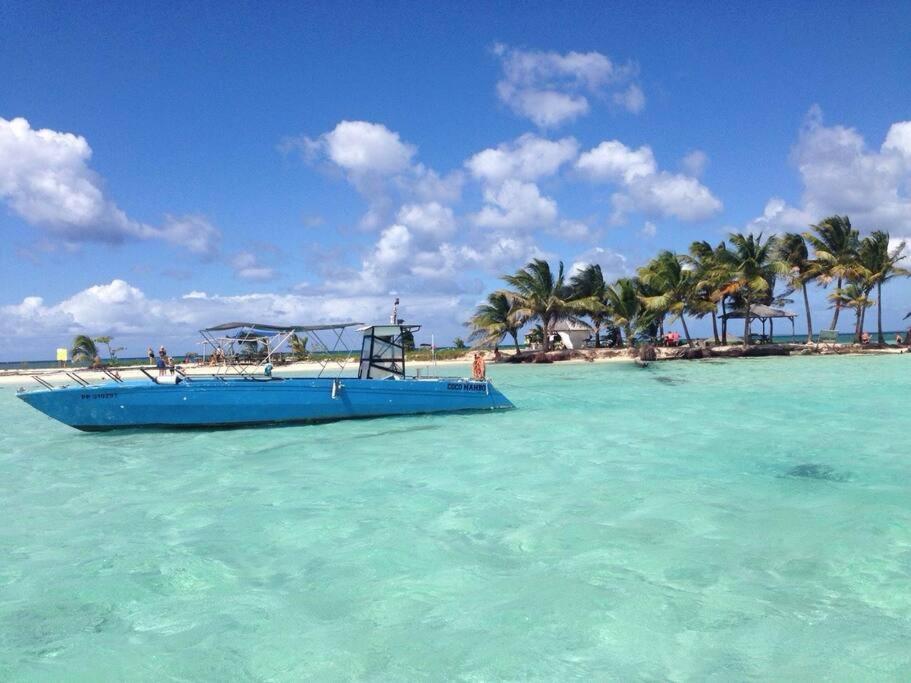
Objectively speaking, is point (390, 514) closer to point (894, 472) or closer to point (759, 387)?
point (894, 472)

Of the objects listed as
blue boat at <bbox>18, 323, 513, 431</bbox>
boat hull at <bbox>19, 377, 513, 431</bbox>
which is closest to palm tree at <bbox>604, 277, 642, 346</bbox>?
blue boat at <bbox>18, 323, 513, 431</bbox>

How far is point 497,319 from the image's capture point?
43781 millimetres

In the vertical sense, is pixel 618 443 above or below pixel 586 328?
below

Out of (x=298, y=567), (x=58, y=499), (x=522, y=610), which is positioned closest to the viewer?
(x=522, y=610)

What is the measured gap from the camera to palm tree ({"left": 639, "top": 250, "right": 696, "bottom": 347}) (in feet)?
134

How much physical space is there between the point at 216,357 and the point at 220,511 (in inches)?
347

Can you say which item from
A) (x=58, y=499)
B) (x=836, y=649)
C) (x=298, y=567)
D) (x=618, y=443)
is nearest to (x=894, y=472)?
(x=618, y=443)

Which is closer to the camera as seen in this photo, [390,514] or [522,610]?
[522,610]

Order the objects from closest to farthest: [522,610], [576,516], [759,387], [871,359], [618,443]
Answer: [522,610]
[576,516]
[618,443]
[759,387]
[871,359]

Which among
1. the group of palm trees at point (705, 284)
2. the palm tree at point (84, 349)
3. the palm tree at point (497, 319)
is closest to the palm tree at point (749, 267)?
the group of palm trees at point (705, 284)

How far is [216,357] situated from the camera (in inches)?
634

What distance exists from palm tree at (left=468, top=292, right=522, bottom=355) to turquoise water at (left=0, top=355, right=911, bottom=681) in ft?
101

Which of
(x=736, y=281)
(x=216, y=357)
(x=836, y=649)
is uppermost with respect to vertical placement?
(x=736, y=281)

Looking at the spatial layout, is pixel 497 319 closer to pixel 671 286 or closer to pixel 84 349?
pixel 671 286
